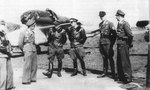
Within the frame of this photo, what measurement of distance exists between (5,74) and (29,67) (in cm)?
109

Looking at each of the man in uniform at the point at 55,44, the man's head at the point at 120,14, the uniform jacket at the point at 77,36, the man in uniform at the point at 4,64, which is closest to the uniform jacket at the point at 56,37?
the man in uniform at the point at 55,44

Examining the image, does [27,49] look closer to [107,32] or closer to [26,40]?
[26,40]

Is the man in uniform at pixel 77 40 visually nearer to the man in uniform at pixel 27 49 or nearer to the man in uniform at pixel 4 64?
the man in uniform at pixel 27 49

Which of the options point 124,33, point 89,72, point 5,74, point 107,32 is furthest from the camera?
point 89,72

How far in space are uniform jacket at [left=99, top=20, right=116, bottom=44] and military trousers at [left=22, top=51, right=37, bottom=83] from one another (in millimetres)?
2187

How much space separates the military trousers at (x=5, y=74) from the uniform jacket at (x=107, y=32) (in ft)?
9.77

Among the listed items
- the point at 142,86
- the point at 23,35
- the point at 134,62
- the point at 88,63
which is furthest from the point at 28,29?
the point at 134,62

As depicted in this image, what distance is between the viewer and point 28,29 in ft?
25.8

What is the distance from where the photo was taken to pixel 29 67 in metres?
7.81

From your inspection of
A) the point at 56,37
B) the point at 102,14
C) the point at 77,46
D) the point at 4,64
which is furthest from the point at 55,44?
the point at 4,64

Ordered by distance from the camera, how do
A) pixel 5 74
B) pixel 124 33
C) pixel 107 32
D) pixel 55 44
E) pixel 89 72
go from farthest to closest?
1. pixel 89 72
2. pixel 55 44
3. pixel 107 32
4. pixel 124 33
5. pixel 5 74

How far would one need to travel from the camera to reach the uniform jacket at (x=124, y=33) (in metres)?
7.38

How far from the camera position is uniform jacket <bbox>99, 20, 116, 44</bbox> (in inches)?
318

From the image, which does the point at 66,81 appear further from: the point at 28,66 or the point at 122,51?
the point at 122,51
